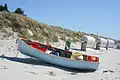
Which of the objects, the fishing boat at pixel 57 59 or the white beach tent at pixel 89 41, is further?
the white beach tent at pixel 89 41

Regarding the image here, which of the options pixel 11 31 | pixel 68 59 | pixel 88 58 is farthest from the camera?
pixel 11 31

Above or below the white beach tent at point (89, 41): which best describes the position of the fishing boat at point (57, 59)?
below

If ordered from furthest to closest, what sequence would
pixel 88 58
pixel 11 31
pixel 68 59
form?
pixel 11 31
pixel 88 58
pixel 68 59

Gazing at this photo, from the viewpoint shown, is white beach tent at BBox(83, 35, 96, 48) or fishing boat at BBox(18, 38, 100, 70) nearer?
fishing boat at BBox(18, 38, 100, 70)

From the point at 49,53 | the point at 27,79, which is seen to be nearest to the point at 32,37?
the point at 49,53

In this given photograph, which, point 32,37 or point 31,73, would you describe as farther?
point 32,37

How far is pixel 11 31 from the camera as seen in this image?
1209 inches

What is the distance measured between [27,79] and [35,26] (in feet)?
84.5

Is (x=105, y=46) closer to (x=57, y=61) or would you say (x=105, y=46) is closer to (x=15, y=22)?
(x=15, y=22)

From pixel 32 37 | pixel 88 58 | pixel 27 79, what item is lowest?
pixel 27 79

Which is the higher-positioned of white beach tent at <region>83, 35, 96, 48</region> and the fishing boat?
white beach tent at <region>83, 35, 96, 48</region>

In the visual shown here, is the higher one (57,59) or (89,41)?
(89,41)

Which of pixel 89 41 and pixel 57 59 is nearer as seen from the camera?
pixel 57 59

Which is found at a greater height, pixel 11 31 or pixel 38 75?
pixel 11 31
